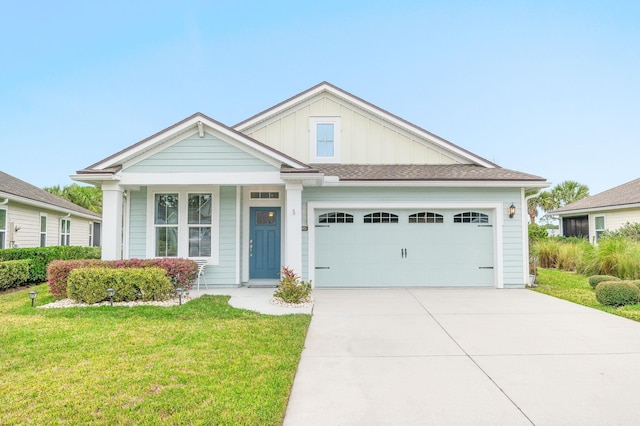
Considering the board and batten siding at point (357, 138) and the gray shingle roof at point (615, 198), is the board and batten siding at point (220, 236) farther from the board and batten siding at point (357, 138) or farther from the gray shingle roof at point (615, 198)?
the gray shingle roof at point (615, 198)

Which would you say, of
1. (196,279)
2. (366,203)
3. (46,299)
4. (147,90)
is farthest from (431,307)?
(147,90)

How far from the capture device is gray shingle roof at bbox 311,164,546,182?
32.3ft

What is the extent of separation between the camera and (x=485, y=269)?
10242 mm

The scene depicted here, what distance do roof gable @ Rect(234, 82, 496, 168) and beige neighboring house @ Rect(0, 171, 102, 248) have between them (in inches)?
345

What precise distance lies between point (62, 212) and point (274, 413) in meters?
17.9

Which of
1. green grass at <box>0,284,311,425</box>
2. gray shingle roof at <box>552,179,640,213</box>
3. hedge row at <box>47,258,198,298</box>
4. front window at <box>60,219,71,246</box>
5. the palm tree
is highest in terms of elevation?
the palm tree

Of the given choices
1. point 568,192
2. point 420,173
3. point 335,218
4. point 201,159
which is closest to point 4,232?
point 201,159

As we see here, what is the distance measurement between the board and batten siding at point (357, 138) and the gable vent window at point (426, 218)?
6.91 feet

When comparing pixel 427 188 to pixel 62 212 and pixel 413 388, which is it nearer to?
pixel 413 388

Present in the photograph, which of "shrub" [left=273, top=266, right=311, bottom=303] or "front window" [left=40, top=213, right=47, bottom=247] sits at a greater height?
"front window" [left=40, top=213, right=47, bottom=247]

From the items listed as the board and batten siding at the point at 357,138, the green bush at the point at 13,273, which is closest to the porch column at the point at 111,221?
the green bush at the point at 13,273

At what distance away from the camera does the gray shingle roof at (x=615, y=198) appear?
51.4 ft

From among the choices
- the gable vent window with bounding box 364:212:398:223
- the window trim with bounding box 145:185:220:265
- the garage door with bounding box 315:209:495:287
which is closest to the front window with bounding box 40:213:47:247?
the window trim with bounding box 145:185:220:265

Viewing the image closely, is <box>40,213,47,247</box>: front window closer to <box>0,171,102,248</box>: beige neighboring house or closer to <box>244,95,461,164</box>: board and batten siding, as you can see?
<box>0,171,102,248</box>: beige neighboring house
